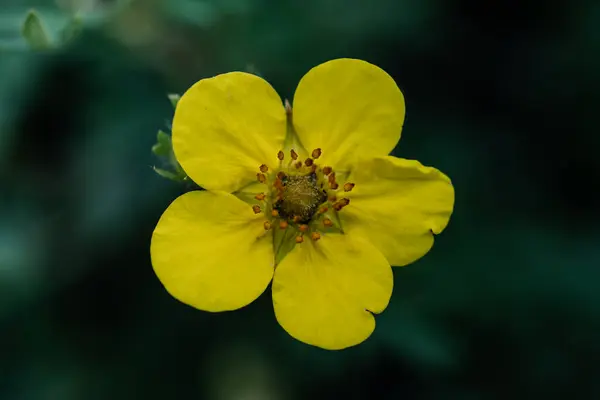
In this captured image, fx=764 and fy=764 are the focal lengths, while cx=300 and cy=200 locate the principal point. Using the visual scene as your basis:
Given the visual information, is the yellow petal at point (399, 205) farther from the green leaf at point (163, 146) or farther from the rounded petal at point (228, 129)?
the green leaf at point (163, 146)

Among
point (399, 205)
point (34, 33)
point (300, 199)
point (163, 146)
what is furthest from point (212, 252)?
point (34, 33)

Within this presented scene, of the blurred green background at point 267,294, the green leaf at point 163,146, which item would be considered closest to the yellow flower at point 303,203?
the green leaf at point 163,146

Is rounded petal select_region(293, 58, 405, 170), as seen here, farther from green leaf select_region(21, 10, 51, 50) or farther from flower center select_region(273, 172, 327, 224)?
green leaf select_region(21, 10, 51, 50)

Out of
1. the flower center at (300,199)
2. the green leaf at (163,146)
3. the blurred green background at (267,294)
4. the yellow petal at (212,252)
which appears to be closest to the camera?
the yellow petal at (212,252)

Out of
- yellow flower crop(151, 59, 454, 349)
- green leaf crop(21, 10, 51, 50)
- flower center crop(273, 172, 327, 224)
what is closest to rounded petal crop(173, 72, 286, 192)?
yellow flower crop(151, 59, 454, 349)

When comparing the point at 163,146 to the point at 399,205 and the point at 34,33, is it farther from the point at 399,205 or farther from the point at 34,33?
the point at 399,205

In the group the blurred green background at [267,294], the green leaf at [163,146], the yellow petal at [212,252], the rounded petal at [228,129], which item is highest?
the rounded petal at [228,129]

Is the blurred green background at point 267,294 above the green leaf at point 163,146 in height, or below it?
below
